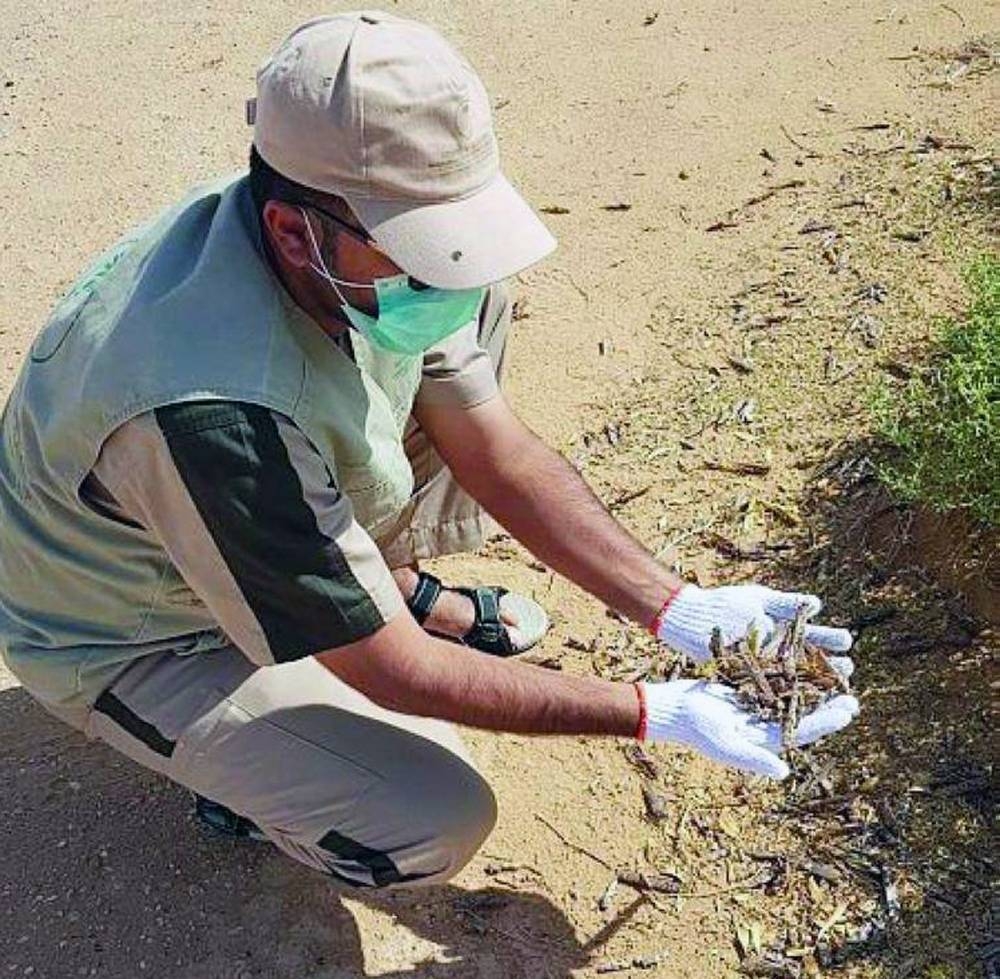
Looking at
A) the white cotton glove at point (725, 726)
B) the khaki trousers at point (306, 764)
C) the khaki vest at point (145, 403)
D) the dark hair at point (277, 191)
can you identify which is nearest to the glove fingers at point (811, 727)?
the white cotton glove at point (725, 726)

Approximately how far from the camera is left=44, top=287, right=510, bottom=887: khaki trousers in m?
2.72

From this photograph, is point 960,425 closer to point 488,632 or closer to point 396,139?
point 488,632

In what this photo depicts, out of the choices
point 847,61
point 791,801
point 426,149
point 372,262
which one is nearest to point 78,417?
point 372,262

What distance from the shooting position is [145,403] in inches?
87.7

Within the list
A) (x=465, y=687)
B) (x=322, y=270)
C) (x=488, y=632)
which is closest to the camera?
(x=322, y=270)

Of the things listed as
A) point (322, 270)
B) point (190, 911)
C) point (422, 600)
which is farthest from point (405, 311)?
point (190, 911)

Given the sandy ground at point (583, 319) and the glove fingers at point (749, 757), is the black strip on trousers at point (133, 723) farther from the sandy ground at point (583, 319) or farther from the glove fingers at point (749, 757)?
the glove fingers at point (749, 757)

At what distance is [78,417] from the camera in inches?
91.0

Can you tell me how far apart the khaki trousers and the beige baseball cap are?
36.2 inches

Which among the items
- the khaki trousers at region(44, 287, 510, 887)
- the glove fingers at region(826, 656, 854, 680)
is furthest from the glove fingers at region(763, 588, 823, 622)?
the khaki trousers at region(44, 287, 510, 887)

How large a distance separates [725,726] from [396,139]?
114 cm

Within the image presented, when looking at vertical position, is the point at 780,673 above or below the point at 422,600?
above

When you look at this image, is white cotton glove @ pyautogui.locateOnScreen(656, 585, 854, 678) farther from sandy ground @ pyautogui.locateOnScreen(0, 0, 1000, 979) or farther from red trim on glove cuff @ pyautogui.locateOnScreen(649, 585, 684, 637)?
sandy ground @ pyautogui.locateOnScreen(0, 0, 1000, 979)

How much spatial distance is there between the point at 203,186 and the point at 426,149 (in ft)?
1.99
